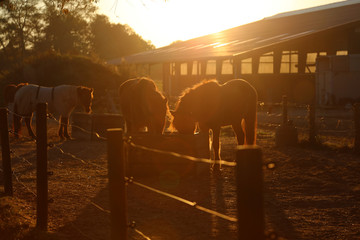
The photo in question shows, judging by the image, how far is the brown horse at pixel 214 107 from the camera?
841 cm

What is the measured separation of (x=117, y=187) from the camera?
384 centimetres

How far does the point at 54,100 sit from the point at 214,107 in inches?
274

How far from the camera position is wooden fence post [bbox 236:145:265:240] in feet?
8.23

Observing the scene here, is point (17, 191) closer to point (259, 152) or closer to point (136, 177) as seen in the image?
point (136, 177)

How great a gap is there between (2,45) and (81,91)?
48.2 m

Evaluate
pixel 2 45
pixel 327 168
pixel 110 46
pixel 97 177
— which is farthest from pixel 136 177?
pixel 110 46

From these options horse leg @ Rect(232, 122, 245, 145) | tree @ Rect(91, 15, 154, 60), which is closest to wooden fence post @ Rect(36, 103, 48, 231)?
horse leg @ Rect(232, 122, 245, 145)

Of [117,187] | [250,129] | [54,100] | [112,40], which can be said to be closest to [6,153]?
[117,187]

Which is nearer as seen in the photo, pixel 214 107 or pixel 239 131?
pixel 214 107

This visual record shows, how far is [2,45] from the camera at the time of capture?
5806 cm

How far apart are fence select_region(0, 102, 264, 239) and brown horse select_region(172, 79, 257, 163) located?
3.05 meters

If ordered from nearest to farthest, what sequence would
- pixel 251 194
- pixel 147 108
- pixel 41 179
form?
pixel 251 194 → pixel 41 179 → pixel 147 108

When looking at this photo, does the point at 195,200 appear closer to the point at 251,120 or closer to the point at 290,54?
the point at 251,120

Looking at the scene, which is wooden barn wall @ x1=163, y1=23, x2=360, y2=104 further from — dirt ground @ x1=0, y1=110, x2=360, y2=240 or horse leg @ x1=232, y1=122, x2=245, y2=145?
horse leg @ x1=232, y1=122, x2=245, y2=145
